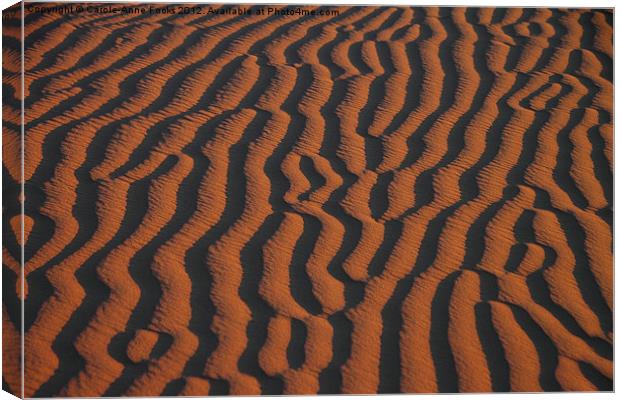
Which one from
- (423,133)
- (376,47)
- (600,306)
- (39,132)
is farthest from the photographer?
(376,47)

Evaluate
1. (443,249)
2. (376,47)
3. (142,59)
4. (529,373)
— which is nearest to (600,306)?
(529,373)

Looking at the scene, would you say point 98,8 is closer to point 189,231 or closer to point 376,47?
point 189,231

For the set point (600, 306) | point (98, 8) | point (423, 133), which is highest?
point (98, 8)

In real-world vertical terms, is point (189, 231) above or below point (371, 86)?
below

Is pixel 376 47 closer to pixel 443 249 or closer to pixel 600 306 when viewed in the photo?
pixel 443 249

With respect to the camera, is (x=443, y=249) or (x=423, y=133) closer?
(x=443, y=249)

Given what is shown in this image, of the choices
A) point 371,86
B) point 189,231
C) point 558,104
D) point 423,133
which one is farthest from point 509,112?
point 189,231

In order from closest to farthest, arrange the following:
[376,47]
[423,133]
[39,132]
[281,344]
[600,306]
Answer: [281,344], [600,306], [39,132], [423,133], [376,47]
